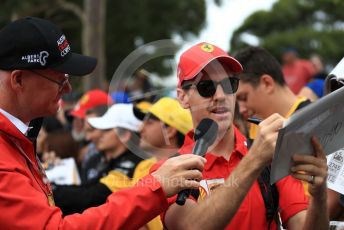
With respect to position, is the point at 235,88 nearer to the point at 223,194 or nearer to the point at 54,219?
the point at 223,194

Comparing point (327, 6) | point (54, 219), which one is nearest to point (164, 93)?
point (54, 219)

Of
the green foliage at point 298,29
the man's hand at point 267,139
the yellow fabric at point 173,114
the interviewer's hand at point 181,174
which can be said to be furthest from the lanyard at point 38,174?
the green foliage at point 298,29

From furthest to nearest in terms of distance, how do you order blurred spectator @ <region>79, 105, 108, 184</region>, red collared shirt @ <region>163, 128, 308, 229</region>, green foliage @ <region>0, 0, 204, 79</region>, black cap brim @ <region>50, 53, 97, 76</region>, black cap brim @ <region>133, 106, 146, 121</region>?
green foliage @ <region>0, 0, 204, 79</region> → blurred spectator @ <region>79, 105, 108, 184</region> → black cap brim @ <region>133, 106, 146, 121</region> → red collared shirt @ <region>163, 128, 308, 229</region> → black cap brim @ <region>50, 53, 97, 76</region>

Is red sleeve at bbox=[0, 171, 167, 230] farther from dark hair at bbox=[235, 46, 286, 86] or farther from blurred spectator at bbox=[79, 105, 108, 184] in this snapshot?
blurred spectator at bbox=[79, 105, 108, 184]

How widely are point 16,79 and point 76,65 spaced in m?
0.32

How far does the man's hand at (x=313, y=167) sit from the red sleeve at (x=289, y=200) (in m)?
0.29

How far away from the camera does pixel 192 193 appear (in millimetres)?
3199

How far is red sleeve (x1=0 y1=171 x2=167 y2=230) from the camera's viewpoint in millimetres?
2705

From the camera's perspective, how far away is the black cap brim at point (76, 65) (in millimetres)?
3111

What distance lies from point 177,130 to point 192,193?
76.9 inches

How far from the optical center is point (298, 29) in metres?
17.4

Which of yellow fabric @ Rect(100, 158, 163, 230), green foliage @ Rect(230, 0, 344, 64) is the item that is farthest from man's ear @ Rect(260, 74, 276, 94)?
green foliage @ Rect(230, 0, 344, 64)

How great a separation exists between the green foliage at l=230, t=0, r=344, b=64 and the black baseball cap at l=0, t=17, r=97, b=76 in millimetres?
12704

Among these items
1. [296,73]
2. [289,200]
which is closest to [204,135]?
[289,200]
